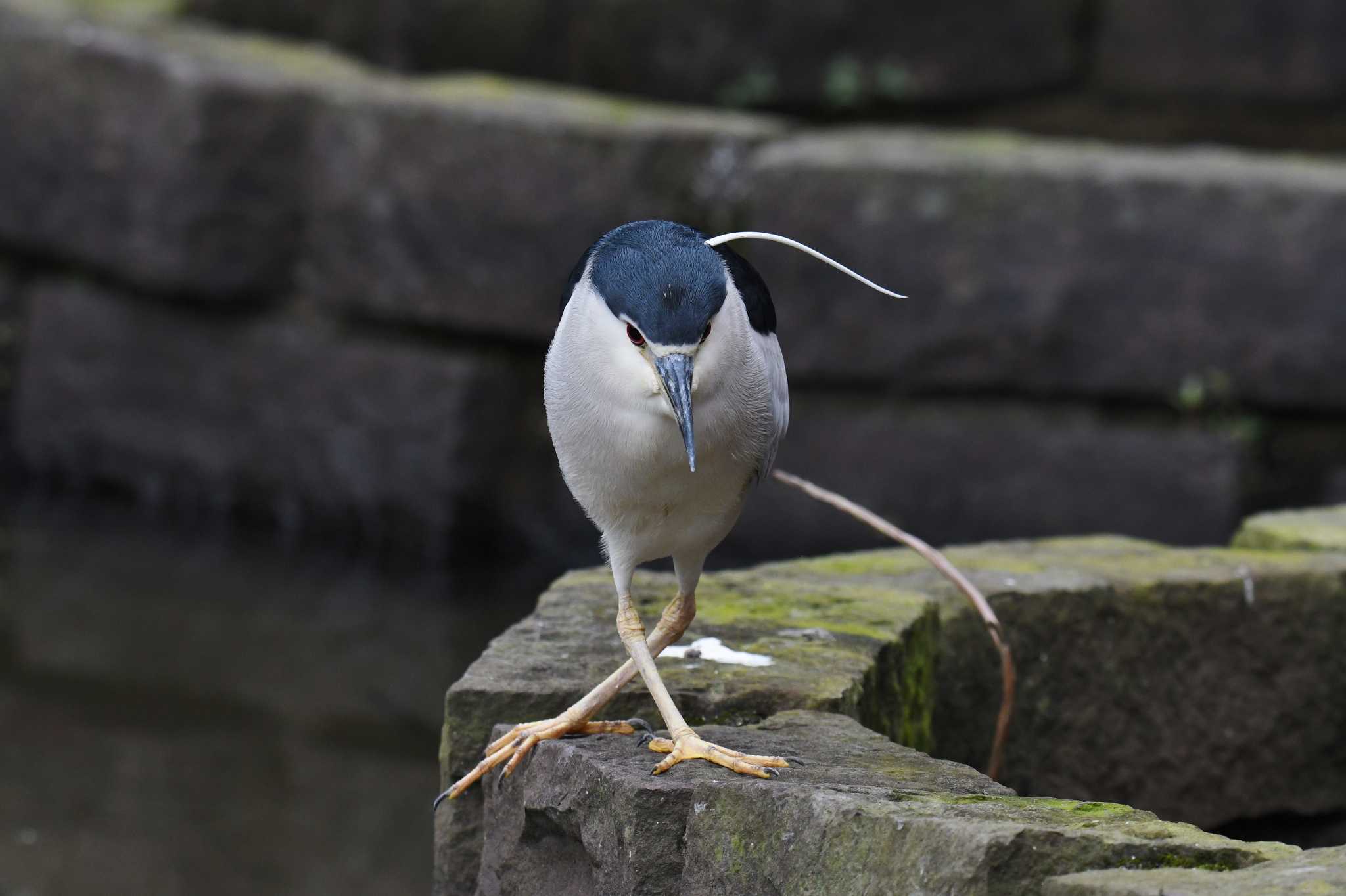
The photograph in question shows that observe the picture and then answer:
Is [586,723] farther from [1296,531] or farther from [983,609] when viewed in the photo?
[1296,531]

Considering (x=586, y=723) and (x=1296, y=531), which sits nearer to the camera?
(x=586, y=723)

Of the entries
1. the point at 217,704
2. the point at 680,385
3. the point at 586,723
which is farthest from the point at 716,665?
the point at 217,704

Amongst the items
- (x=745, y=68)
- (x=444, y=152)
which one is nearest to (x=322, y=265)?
(x=444, y=152)

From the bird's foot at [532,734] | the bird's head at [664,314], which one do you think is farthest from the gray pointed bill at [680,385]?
the bird's foot at [532,734]

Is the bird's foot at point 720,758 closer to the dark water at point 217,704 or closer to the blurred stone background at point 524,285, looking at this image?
the dark water at point 217,704

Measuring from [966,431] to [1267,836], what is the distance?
6.72ft

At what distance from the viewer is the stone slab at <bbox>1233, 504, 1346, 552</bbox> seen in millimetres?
3479

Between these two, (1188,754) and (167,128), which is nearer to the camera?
(1188,754)

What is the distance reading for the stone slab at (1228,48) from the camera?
19.9 feet

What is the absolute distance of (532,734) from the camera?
7.77 feet

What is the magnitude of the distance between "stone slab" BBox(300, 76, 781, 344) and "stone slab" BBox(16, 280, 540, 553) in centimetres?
20

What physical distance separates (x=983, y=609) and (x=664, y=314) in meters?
1.13

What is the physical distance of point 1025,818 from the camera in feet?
6.23

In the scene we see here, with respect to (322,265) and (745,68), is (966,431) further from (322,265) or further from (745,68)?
(322,265)
